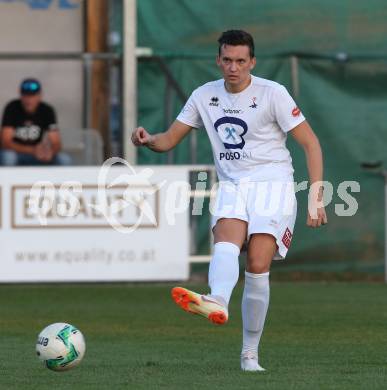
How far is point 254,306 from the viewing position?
25.1 ft

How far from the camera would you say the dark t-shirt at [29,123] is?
48.6 ft

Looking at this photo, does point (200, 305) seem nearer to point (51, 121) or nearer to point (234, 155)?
point (234, 155)

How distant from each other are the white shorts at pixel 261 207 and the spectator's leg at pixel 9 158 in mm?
7253

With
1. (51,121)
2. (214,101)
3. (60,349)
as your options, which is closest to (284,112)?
(214,101)

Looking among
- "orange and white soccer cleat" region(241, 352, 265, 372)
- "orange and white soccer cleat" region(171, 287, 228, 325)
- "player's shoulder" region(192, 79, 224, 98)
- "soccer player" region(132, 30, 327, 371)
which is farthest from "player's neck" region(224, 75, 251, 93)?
"orange and white soccer cleat" region(241, 352, 265, 372)

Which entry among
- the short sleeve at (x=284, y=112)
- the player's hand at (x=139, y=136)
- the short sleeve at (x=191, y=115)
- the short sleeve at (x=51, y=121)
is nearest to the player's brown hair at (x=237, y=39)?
the short sleeve at (x=284, y=112)

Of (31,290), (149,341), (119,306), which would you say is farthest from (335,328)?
(31,290)

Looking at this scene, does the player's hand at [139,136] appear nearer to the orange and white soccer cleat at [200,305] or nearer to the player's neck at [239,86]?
the player's neck at [239,86]

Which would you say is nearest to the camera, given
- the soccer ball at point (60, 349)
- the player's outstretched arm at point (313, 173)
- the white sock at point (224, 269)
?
the soccer ball at point (60, 349)

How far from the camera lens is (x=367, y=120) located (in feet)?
50.8

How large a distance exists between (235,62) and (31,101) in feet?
24.7

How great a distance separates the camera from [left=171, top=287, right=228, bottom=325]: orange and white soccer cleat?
6926mm

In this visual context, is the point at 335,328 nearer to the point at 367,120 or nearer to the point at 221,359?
the point at 221,359

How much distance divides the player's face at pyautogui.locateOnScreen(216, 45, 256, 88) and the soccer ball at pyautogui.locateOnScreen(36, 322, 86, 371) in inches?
67.1
